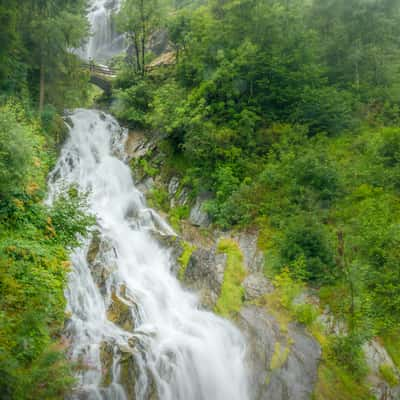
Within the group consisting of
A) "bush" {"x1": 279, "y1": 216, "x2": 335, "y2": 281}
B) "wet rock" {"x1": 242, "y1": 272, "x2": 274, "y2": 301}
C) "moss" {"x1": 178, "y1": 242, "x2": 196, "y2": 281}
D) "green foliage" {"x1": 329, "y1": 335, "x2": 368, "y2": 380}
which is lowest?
"green foliage" {"x1": 329, "y1": 335, "x2": 368, "y2": 380}

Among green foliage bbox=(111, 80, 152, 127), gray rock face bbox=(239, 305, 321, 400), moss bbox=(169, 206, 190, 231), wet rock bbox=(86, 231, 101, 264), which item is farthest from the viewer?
green foliage bbox=(111, 80, 152, 127)

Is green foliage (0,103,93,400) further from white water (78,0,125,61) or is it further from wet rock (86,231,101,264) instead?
white water (78,0,125,61)

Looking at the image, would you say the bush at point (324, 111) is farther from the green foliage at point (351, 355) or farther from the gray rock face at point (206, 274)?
the green foliage at point (351, 355)

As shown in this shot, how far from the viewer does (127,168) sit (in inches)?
673

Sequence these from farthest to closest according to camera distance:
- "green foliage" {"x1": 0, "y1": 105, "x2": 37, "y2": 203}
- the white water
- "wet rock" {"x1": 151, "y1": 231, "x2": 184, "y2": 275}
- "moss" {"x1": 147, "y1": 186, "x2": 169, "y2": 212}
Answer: the white water < "moss" {"x1": 147, "y1": 186, "x2": 169, "y2": 212} < "wet rock" {"x1": 151, "y1": 231, "x2": 184, "y2": 275} < "green foliage" {"x1": 0, "y1": 105, "x2": 37, "y2": 203}

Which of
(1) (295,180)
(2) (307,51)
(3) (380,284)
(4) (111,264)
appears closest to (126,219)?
(4) (111,264)

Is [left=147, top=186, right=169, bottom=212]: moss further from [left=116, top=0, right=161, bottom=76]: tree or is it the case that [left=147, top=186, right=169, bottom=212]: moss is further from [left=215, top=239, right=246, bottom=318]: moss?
[left=116, top=0, right=161, bottom=76]: tree

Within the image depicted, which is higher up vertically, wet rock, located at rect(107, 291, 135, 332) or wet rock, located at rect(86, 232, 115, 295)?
wet rock, located at rect(86, 232, 115, 295)

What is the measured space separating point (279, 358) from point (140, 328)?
3.65m

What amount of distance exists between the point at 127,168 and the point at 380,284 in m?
12.5

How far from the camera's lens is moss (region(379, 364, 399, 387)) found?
316 inches

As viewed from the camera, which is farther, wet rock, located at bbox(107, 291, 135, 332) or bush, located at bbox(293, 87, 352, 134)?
bush, located at bbox(293, 87, 352, 134)

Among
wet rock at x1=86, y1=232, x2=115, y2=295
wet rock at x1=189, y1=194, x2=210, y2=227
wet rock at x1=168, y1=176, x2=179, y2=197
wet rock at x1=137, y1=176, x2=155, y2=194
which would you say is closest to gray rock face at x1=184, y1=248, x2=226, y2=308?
wet rock at x1=189, y1=194, x2=210, y2=227

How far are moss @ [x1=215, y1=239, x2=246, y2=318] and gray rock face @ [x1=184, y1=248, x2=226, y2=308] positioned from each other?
18 cm
